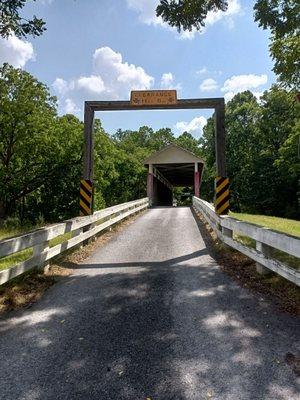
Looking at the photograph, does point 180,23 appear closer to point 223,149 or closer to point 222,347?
point 223,149

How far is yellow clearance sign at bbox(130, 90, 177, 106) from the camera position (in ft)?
40.0

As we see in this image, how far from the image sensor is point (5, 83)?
73.8 feet

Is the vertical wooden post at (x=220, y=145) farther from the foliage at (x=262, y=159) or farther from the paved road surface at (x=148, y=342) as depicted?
the foliage at (x=262, y=159)

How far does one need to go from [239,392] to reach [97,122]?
28590mm

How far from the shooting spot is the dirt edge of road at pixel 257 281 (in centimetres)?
538

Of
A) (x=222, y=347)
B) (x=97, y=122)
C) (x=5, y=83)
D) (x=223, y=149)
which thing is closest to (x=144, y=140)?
(x=97, y=122)

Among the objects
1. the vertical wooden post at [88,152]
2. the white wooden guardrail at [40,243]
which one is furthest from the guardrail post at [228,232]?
the vertical wooden post at [88,152]

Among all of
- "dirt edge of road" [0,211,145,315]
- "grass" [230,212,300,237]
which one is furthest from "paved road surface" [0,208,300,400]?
"grass" [230,212,300,237]

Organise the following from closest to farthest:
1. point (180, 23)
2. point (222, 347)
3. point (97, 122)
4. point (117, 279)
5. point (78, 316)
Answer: point (222, 347)
point (78, 316)
point (117, 279)
point (180, 23)
point (97, 122)

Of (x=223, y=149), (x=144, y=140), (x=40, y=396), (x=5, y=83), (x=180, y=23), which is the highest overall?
(x=144, y=140)

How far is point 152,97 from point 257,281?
7668mm

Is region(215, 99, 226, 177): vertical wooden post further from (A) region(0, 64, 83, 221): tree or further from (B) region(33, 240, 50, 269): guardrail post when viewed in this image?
(A) region(0, 64, 83, 221): tree

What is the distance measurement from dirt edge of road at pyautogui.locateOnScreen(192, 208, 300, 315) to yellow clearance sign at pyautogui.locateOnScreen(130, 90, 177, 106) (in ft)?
17.3

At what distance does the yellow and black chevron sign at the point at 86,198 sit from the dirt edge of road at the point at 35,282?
215cm
